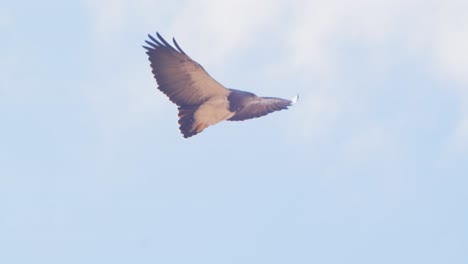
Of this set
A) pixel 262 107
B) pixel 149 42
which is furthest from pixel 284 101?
pixel 149 42

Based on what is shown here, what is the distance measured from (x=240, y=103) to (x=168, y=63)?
2.10m

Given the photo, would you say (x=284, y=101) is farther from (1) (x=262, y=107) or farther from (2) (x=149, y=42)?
(2) (x=149, y=42)

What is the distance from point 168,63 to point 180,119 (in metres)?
1.49

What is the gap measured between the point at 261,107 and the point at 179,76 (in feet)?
A: 7.87

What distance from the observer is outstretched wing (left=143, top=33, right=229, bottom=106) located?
5109 cm

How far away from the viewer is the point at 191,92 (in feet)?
169

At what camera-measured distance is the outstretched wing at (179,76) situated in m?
51.1

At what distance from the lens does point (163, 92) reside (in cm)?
5162

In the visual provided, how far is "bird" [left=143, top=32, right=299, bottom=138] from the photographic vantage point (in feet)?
168

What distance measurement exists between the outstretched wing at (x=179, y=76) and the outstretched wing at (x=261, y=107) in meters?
0.88

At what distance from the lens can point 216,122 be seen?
5181cm

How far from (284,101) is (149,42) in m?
3.87

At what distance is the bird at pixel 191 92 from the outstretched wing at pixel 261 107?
0.04m

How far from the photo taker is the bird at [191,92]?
5116cm
